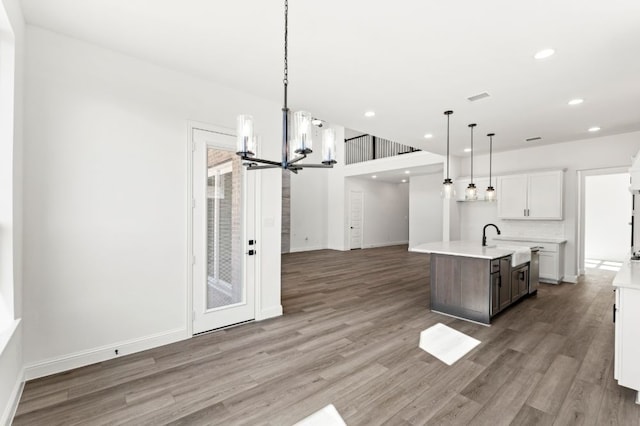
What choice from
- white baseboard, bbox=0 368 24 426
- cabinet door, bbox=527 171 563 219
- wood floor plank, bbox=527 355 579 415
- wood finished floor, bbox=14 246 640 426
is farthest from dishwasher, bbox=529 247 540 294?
white baseboard, bbox=0 368 24 426

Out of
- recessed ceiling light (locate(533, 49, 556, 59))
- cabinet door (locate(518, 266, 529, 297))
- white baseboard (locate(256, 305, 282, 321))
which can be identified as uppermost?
recessed ceiling light (locate(533, 49, 556, 59))

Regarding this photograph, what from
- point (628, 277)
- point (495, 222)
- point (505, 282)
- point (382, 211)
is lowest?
point (505, 282)

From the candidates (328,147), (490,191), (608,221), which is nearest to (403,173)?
(490,191)

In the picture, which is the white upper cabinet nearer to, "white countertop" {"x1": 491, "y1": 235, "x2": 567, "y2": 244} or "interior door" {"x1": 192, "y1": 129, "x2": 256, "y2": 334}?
"white countertop" {"x1": 491, "y1": 235, "x2": 567, "y2": 244}

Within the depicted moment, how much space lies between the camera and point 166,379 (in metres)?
2.53

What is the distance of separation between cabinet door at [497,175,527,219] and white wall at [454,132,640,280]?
475 millimetres

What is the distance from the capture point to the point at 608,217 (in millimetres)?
8164

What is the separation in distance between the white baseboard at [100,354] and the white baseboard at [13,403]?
0.40 ft

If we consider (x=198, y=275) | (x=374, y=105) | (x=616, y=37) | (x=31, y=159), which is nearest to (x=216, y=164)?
(x=198, y=275)

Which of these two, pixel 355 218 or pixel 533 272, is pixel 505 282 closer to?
pixel 533 272

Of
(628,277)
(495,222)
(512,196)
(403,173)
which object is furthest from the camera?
(403,173)

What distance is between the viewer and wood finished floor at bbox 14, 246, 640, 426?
2.09 meters

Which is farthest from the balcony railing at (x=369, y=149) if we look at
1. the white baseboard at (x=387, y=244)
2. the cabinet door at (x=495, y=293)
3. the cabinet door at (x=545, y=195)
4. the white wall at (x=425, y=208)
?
the cabinet door at (x=495, y=293)

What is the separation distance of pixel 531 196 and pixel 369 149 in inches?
213
